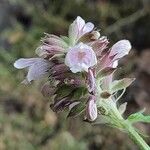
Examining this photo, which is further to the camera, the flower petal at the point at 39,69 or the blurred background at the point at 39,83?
the blurred background at the point at 39,83

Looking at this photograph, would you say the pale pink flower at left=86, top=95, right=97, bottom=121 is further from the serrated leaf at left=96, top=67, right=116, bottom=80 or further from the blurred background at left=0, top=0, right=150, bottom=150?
the blurred background at left=0, top=0, right=150, bottom=150

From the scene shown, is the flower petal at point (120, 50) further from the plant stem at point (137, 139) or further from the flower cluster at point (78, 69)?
the plant stem at point (137, 139)

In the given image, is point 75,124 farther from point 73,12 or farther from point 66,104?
point 66,104

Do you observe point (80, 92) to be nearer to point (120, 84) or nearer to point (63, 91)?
point (63, 91)

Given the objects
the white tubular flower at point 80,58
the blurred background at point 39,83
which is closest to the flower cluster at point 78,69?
the white tubular flower at point 80,58

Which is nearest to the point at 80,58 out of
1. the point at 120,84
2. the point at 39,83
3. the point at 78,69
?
the point at 78,69

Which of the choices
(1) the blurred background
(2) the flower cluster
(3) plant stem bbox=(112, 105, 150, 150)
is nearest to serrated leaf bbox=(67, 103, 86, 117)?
(2) the flower cluster
